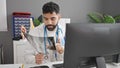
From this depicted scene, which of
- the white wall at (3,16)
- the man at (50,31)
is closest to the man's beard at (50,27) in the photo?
the man at (50,31)

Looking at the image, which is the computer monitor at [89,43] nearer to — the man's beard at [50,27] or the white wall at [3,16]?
the man's beard at [50,27]

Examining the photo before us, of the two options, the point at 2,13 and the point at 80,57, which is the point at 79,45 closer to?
the point at 80,57

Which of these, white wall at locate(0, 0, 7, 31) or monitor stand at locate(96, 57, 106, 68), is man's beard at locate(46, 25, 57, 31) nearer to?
monitor stand at locate(96, 57, 106, 68)

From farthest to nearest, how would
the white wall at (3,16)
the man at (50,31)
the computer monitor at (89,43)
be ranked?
1. the white wall at (3,16)
2. the man at (50,31)
3. the computer monitor at (89,43)

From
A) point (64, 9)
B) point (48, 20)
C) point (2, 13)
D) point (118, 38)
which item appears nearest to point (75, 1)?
point (64, 9)

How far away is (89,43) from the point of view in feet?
3.52

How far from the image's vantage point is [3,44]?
9.53 feet

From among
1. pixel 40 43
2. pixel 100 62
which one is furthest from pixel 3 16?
pixel 100 62

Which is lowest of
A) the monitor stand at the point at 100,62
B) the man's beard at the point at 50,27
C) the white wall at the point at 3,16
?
the monitor stand at the point at 100,62

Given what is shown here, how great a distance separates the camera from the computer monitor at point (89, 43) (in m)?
1.03

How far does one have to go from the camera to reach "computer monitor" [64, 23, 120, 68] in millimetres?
1032

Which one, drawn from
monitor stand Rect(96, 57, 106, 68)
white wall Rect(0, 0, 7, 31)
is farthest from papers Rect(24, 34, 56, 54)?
white wall Rect(0, 0, 7, 31)

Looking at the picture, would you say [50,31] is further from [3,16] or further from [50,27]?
[3,16]

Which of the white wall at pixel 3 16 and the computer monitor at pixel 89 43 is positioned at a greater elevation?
the white wall at pixel 3 16
